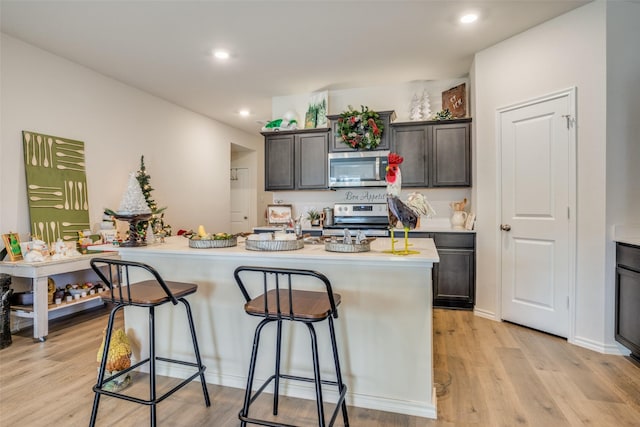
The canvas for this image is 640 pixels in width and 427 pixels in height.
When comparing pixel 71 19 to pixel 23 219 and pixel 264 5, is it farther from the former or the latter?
pixel 23 219

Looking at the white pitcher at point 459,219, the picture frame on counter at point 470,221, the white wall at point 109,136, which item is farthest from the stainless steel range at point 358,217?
the white wall at point 109,136

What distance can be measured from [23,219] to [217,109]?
121 inches

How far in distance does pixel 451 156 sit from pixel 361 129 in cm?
109

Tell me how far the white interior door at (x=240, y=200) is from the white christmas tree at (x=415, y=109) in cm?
418

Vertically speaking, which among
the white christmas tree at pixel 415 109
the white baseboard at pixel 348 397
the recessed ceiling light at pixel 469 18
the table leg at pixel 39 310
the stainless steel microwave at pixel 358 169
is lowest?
the white baseboard at pixel 348 397

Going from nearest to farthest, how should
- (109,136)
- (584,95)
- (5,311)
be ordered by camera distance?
1. (584,95)
2. (5,311)
3. (109,136)

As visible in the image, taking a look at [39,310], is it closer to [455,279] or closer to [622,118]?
[455,279]

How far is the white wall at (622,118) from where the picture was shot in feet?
8.61

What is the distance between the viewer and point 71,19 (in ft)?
9.50

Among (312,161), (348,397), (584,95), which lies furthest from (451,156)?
(348,397)

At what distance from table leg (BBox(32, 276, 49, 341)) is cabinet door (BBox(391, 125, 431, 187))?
3.73 m

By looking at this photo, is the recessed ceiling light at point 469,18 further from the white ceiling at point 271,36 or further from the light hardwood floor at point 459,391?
the light hardwood floor at point 459,391

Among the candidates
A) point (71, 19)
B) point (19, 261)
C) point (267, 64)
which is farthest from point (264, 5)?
point (19, 261)

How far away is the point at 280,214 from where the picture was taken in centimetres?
492
